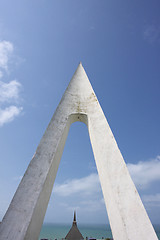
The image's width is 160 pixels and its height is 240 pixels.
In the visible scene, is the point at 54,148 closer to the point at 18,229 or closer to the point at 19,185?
the point at 19,185

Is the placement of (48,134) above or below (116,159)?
above

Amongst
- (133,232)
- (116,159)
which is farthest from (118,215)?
(116,159)

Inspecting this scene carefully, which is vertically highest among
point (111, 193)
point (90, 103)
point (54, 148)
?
point (90, 103)

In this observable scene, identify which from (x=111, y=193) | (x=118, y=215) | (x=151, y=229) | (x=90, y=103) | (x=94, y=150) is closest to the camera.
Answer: (x=151, y=229)

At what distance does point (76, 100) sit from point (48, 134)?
2257mm

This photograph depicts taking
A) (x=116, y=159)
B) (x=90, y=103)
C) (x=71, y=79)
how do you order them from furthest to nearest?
1. (x=71, y=79)
2. (x=90, y=103)
3. (x=116, y=159)

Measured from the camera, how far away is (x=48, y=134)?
606cm

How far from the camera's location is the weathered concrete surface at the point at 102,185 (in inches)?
166

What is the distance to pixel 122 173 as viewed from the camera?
4.99m

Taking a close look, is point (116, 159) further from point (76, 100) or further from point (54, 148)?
point (76, 100)

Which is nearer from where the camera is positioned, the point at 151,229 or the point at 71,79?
the point at 151,229

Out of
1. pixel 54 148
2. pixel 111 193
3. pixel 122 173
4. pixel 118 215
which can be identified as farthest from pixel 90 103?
pixel 118 215

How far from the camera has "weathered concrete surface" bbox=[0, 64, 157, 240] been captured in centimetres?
421

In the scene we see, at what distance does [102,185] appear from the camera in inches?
222
